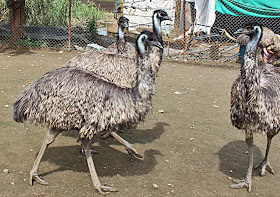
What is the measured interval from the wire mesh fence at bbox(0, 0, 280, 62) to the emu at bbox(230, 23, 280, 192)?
6.75m

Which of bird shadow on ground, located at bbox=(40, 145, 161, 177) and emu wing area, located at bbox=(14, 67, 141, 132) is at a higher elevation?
emu wing area, located at bbox=(14, 67, 141, 132)

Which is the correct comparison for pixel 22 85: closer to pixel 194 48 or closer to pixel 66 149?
pixel 66 149

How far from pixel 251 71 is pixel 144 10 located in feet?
39.7

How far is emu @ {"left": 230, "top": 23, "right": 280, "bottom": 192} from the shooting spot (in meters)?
3.92

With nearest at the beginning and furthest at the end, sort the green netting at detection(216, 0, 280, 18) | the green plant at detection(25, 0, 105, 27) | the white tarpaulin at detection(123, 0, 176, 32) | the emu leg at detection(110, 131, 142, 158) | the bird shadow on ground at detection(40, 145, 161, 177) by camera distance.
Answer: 1. the bird shadow on ground at detection(40, 145, 161, 177)
2. the emu leg at detection(110, 131, 142, 158)
3. the green netting at detection(216, 0, 280, 18)
4. the green plant at detection(25, 0, 105, 27)
5. the white tarpaulin at detection(123, 0, 176, 32)

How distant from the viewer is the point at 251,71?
154 inches

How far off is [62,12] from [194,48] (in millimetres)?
5683

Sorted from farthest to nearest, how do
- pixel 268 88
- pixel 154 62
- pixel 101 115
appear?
1. pixel 154 62
2. pixel 268 88
3. pixel 101 115

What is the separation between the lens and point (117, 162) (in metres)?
4.75

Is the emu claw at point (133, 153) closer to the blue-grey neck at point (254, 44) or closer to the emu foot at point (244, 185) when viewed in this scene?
the emu foot at point (244, 185)

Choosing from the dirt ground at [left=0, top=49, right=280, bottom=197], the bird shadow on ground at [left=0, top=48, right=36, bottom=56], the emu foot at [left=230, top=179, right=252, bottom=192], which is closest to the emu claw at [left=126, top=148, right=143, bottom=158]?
the dirt ground at [left=0, top=49, right=280, bottom=197]

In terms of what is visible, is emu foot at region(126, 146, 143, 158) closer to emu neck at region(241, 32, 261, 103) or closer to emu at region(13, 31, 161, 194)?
emu at region(13, 31, 161, 194)

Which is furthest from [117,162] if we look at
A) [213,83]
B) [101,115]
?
[213,83]

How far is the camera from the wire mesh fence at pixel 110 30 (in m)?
11.4
